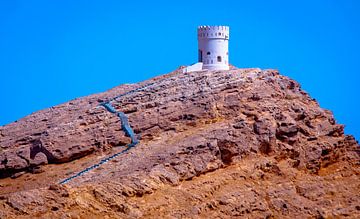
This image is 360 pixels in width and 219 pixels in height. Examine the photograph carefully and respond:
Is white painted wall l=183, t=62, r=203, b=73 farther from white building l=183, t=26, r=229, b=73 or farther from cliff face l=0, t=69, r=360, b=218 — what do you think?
cliff face l=0, t=69, r=360, b=218

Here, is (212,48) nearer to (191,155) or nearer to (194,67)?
(194,67)

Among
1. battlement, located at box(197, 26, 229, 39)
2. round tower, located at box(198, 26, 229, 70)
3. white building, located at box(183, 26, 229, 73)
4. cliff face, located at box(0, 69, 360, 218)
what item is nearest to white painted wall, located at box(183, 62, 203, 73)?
white building, located at box(183, 26, 229, 73)

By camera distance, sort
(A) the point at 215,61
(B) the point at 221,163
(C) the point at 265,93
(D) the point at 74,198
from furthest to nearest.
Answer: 1. (A) the point at 215,61
2. (C) the point at 265,93
3. (B) the point at 221,163
4. (D) the point at 74,198

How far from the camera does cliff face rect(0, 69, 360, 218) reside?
6378 centimetres

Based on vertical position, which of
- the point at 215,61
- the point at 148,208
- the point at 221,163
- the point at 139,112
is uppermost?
the point at 215,61

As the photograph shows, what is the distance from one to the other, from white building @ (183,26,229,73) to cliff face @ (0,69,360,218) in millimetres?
2627

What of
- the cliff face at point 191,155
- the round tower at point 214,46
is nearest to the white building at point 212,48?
the round tower at point 214,46

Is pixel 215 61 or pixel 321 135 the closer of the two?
pixel 321 135

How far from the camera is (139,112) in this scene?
73.1m

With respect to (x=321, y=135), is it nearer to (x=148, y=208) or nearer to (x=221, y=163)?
(x=221, y=163)

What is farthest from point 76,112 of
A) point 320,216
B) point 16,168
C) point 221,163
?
point 320,216

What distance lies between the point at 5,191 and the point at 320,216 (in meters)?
19.6

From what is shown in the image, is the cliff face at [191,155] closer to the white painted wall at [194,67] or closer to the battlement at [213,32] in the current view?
the white painted wall at [194,67]

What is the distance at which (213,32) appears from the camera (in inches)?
3100
